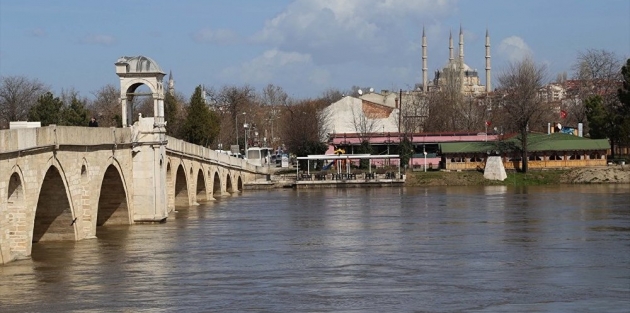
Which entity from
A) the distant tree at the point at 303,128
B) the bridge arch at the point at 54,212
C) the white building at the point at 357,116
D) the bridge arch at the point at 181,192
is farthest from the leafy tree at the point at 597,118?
the bridge arch at the point at 54,212

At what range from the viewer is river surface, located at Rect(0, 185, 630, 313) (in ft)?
86.2

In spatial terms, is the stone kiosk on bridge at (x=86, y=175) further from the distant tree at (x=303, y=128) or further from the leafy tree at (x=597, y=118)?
the distant tree at (x=303, y=128)

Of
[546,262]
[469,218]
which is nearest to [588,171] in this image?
[469,218]

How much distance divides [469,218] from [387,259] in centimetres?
1735

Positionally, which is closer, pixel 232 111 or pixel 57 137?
pixel 57 137

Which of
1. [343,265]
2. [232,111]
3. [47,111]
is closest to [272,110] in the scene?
[232,111]

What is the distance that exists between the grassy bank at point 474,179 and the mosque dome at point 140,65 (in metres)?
37.7

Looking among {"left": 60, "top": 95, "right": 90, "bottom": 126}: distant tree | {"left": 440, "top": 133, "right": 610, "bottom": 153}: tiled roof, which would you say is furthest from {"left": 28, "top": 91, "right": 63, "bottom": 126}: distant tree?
{"left": 440, "top": 133, "right": 610, "bottom": 153}: tiled roof

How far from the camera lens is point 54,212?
38.3 m

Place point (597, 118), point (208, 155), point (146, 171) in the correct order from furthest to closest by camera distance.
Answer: point (597, 118) < point (208, 155) < point (146, 171)

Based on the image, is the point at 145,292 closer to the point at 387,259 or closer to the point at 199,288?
the point at 199,288

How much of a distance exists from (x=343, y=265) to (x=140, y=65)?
64.7ft

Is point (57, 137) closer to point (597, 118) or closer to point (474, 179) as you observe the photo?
point (474, 179)

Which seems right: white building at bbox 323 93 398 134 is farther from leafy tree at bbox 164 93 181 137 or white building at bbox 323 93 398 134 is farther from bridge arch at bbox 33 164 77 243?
bridge arch at bbox 33 164 77 243
